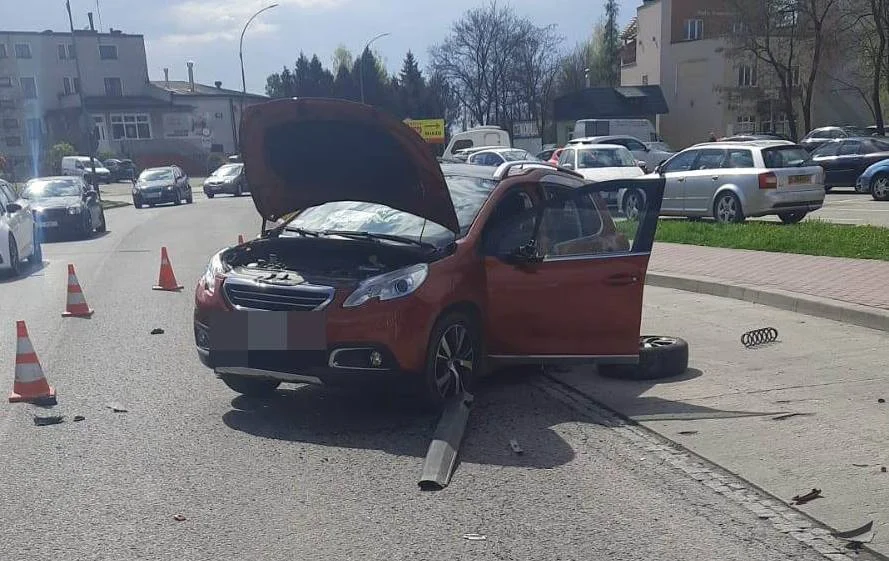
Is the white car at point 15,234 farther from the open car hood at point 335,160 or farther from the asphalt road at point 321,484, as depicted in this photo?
the open car hood at point 335,160

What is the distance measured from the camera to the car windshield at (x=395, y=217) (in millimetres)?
6230

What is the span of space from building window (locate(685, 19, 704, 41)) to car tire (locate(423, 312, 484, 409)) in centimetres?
6068

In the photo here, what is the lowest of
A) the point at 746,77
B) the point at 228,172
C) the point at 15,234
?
the point at 228,172

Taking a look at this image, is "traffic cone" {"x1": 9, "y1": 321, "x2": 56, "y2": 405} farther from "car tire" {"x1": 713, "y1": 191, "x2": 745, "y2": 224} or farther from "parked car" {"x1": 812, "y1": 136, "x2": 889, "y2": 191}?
"parked car" {"x1": 812, "y1": 136, "x2": 889, "y2": 191}

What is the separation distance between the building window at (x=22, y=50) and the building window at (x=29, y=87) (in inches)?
81.2

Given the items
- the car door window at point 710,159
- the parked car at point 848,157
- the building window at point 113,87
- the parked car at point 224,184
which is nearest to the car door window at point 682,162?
the car door window at point 710,159

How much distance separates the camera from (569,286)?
6102mm

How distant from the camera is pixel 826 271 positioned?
1020 cm

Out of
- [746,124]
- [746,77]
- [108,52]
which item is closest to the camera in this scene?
[746,77]

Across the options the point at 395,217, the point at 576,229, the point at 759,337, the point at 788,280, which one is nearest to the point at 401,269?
the point at 395,217

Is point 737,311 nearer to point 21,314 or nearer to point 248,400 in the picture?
point 248,400

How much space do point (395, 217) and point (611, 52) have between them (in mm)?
81603

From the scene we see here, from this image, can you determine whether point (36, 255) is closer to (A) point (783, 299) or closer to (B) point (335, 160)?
(B) point (335, 160)

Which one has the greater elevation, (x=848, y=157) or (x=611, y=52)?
(x=611, y=52)
